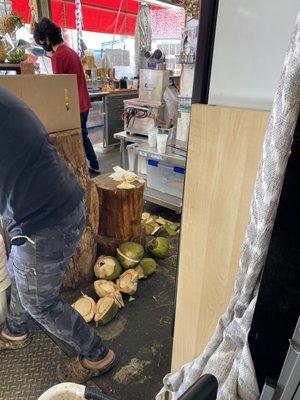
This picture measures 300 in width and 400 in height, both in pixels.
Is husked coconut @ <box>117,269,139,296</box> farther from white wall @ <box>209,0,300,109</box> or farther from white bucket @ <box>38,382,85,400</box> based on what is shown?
white wall @ <box>209,0,300,109</box>

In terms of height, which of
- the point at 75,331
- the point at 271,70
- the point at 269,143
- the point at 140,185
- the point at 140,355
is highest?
the point at 271,70

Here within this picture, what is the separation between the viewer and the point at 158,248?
7.37 feet

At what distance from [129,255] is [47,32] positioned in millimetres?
2344

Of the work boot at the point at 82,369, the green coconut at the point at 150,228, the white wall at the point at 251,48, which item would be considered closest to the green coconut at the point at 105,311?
the work boot at the point at 82,369

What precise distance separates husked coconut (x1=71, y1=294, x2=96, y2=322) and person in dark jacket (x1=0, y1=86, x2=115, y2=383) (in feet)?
1.02

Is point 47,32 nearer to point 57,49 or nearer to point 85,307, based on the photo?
point 57,49

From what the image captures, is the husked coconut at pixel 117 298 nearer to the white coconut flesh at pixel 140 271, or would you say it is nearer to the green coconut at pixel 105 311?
the green coconut at pixel 105 311

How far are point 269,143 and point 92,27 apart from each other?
6892 mm

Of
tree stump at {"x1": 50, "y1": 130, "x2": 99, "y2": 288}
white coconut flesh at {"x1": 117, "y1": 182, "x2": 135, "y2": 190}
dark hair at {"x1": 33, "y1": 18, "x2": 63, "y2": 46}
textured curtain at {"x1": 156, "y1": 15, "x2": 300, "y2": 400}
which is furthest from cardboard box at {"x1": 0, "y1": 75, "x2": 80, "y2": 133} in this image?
dark hair at {"x1": 33, "y1": 18, "x2": 63, "y2": 46}

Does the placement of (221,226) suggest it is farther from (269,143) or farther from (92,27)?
(92,27)

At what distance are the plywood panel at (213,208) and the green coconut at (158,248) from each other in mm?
1100

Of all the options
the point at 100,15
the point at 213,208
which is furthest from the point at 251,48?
the point at 100,15

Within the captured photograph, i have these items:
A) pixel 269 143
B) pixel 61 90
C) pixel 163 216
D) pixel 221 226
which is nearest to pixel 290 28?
pixel 269 143

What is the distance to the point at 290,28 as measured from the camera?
69 cm
